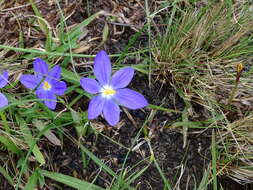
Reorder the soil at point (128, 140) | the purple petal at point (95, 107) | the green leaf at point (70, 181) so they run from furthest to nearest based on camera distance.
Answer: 1. the soil at point (128, 140)
2. the green leaf at point (70, 181)
3. the purple petal at point (95, 107)

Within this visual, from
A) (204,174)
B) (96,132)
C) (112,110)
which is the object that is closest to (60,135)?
(96,132)

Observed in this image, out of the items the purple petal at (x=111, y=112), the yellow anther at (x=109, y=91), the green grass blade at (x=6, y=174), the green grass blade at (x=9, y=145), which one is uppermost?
the yellow anther at (x=109, y=91)

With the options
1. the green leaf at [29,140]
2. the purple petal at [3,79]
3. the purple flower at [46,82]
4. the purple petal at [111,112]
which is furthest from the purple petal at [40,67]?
the purple petal at [111,112]

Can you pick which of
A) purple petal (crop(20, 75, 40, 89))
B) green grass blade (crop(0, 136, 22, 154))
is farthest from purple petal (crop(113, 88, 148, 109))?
green grass blade (crop(0, 136, 22, 154))

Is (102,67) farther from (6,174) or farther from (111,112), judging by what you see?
(6,174)

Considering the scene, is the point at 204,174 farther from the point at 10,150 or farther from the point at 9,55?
the point at 9,55

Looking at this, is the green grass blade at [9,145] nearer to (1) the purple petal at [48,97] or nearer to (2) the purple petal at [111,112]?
(1) the purple petal at [48,97]

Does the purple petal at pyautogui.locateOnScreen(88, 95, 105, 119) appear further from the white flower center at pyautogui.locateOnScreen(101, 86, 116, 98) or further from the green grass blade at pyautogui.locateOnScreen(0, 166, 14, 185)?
the green grass blade at pyautogui.locateOnScreen(0, 166, 14, 185)
